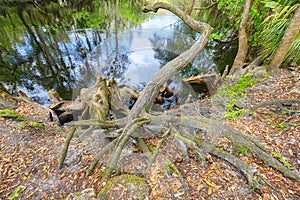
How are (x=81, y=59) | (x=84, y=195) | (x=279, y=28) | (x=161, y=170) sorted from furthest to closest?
(x=81, y=59) → (x=279, y=28) → (x=161, y=170) → (x=84, y=195)

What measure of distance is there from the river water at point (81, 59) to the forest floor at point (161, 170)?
3082 millimetres

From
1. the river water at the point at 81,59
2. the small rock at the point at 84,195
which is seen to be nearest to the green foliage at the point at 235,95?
the river water at the point at 81,59

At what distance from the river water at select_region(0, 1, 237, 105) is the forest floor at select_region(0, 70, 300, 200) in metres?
3.08

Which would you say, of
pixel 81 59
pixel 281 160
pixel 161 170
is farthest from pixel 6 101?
pixel 281 160

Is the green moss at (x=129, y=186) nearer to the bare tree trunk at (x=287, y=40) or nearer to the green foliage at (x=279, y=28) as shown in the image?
the bare tree trunk at (x=287, y=40)

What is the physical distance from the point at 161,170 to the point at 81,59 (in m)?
8.13

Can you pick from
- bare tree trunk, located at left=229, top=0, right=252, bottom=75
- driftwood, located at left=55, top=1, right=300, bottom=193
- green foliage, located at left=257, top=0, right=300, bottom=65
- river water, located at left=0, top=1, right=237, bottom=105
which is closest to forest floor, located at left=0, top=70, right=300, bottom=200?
driftwood, located at left=55, top=1, right=300, bottom=193

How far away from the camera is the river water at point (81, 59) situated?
6.40 m

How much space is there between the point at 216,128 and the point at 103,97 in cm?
180

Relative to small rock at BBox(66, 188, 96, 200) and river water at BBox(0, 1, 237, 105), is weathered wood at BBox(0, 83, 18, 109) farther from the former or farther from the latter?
small rock at BBox(66, 188, 96, 200)

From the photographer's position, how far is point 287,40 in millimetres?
3377

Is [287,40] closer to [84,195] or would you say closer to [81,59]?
[84,195]

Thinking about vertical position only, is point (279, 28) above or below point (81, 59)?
above

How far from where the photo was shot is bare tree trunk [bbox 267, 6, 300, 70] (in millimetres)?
3154
